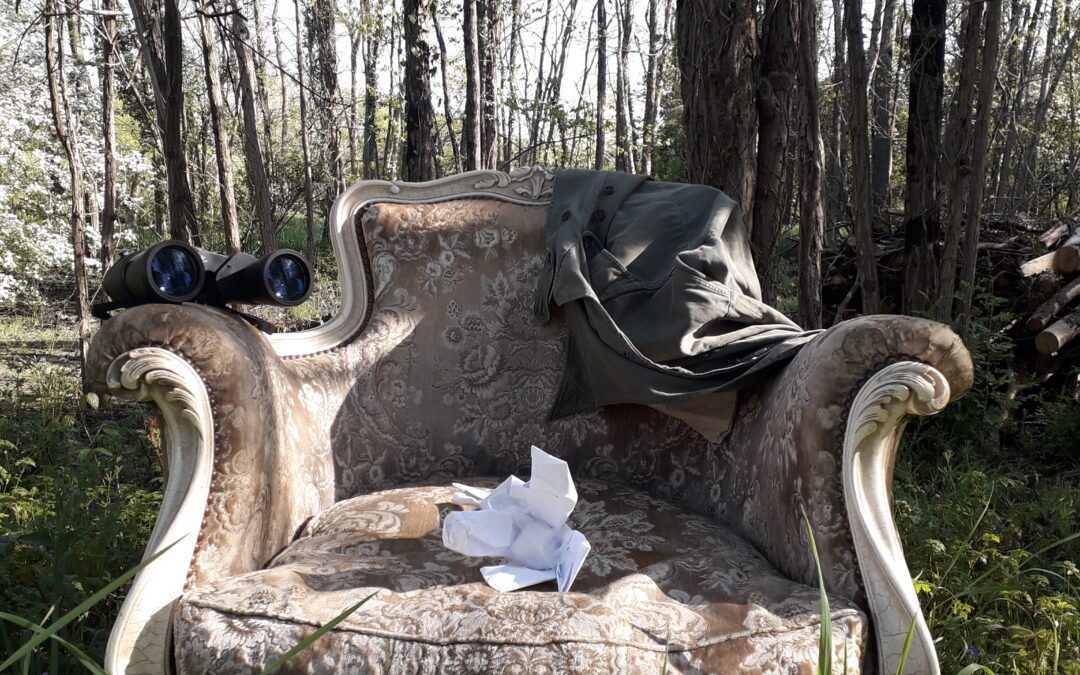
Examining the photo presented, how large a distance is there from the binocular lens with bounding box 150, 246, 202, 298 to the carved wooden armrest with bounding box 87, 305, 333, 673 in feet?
0.30

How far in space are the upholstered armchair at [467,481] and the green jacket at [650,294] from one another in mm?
100

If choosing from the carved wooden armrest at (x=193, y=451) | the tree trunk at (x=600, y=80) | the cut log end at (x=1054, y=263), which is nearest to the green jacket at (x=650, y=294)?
the carved wooden armrest at (x=193, y=451)

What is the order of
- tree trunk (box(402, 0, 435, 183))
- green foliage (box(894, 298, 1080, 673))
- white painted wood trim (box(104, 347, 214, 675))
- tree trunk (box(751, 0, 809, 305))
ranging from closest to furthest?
1. white painted wood trim (box(104, 347, 214, 675))
2. green foliage (box(894, 298, 1080, 673))
3. tree trunk (box(751, 0, 809, 305))
4. tree trunk (box(402, 0, 435, 183))

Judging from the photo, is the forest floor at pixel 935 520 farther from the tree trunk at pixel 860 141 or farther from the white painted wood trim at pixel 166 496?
the tree trunk at pixel 860 141

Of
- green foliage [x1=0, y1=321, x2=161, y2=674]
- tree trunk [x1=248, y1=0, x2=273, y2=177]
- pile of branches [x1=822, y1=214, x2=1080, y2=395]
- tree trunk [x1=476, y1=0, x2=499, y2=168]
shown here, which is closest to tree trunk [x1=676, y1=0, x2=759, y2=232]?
pile of branches [x1=822, y1=214, x2=1080, y2=395]

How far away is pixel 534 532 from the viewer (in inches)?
60.2

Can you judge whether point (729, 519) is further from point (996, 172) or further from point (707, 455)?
point (996, 172)

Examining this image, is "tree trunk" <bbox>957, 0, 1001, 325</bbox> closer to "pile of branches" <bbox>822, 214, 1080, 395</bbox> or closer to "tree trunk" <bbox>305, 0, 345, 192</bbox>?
"pile of branches" <bbox>822, 214, 1080, 395</bbox>

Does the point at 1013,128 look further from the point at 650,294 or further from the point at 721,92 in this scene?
the point at 650,294

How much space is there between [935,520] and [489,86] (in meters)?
5.48

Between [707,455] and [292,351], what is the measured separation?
1059mm

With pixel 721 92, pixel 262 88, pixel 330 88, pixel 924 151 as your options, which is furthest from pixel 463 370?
pixel 262 88

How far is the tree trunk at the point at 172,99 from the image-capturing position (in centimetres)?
304

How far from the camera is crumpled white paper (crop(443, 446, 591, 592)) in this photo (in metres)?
1.48
